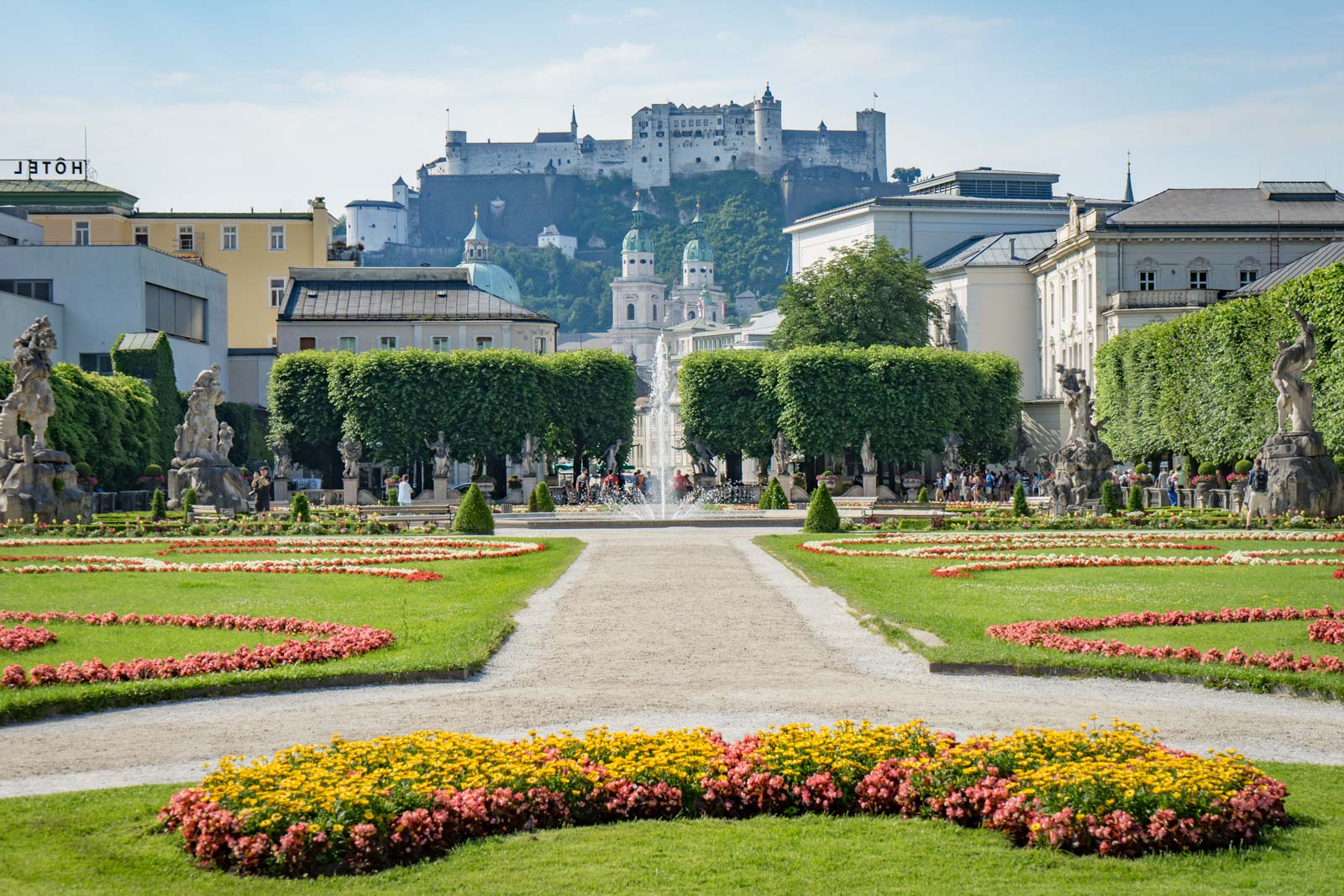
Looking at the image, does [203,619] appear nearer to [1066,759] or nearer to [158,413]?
[1066,759]

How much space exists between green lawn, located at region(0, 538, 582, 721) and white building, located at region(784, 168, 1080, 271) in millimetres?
78100

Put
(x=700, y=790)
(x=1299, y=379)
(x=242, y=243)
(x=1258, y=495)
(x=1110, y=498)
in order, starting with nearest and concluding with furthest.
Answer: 1. (x=700, y=790)
2. (x=1299, y=379)
3. (x=1258, y=495)
4. (x=1110, y=498)
5. (x=242, y=243)

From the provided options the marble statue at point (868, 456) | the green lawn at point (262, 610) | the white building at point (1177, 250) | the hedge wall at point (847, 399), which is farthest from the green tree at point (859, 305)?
the green lawn at point (262, 610)

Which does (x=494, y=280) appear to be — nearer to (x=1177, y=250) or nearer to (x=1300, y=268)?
(x=1177, y=250)

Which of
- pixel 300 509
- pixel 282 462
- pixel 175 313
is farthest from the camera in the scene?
pixel 175 313

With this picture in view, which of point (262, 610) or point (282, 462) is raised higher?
point (282, 462)

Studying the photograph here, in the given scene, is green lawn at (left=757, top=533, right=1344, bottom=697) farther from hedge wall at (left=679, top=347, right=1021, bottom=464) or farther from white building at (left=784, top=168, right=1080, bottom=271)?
white building at (left=784, top=168, right=1080, bottom=271)

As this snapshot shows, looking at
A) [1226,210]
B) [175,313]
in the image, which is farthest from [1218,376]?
[175,313]

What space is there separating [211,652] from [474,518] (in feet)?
78.1

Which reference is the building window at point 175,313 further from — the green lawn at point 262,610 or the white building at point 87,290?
the green lawn at point 262,610

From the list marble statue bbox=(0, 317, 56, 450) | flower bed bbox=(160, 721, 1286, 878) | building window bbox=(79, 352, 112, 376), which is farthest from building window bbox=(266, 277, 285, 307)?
flower bed bbox=(160, 721, 1286, 878)

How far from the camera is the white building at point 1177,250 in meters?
73.4

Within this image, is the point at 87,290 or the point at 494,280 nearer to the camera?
the point at 87,290

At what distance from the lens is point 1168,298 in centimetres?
7319
